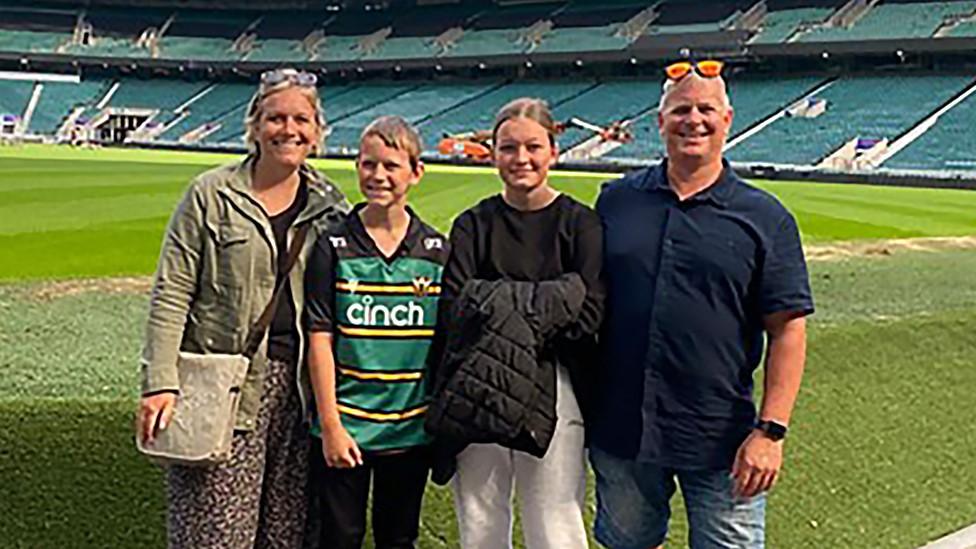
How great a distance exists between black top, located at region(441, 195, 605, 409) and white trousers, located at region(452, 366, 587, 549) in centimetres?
33

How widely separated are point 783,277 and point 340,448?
1.44m

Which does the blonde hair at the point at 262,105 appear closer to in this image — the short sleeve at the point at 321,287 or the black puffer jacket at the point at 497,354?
the short sleeve at the point at 321,287

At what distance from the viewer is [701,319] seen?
3.32 m

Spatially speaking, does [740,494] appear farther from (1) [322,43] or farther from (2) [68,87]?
(2) [68,87]

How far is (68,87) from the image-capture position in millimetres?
64750

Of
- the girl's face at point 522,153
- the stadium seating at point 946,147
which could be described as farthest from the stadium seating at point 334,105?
the girl's face at point 522,153

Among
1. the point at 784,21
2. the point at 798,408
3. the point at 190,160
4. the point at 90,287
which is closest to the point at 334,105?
the point at 190,160

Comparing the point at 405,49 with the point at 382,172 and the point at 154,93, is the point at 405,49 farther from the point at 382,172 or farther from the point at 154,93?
the point at 382,172

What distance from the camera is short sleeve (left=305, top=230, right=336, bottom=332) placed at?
11.1ft

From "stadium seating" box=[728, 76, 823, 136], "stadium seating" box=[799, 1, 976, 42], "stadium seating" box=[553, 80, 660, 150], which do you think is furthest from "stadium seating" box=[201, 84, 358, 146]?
"stadium seating" box=[799, 1, 976, 42]

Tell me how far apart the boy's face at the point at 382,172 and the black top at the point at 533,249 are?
0.73 feet

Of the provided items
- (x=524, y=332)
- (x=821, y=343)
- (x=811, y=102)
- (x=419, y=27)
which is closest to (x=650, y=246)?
(x=524, y=332)

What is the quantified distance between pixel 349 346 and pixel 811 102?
42847 millimetres

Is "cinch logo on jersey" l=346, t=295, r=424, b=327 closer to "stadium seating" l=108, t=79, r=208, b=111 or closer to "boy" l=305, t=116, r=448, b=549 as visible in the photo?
"boy" l=305, t=116, r=448, b=549
